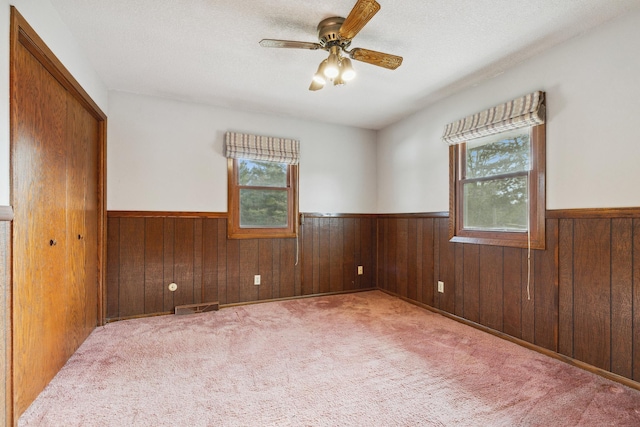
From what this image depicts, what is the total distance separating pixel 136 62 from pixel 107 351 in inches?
94.8

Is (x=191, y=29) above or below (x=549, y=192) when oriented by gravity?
above

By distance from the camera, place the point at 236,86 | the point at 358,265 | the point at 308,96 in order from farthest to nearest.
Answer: the point at 358,265 < the point at 308,96 < the point at 236,86

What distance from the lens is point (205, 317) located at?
129 inches

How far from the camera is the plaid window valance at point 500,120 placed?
2445mm

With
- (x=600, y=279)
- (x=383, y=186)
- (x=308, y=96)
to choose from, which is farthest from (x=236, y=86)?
(x=600, y=279)

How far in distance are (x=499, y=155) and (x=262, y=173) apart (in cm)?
261

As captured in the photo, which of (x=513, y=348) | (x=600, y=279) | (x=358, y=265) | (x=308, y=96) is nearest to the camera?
(x=600, y=279)

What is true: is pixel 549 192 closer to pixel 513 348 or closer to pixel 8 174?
pixel 513 348

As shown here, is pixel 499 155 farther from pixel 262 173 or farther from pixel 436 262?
pixel 262 173

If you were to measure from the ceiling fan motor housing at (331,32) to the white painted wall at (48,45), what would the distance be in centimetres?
164

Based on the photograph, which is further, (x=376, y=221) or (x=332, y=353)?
(x=376, y=221)

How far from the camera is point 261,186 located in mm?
3869

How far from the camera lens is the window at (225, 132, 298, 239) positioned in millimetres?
3682

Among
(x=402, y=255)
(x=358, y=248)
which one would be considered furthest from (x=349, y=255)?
(x=402, y=255)
